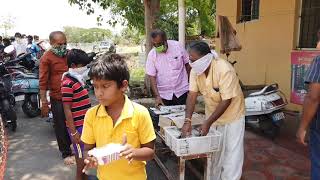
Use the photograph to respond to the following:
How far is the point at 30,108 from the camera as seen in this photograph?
775 cm

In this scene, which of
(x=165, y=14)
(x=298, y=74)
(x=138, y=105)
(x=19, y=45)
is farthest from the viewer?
(x=165, y=14)

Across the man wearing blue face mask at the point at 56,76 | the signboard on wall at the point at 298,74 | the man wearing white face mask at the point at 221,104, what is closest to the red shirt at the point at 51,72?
the man wearing blue face mask at the point at 56,76

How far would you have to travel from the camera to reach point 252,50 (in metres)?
8.02

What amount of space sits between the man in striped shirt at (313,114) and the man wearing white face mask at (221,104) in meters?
0.63

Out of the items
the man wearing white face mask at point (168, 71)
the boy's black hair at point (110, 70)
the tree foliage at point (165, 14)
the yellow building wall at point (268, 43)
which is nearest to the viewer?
the boy's black hair at point (110, 70)

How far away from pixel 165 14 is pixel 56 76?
15.3 m

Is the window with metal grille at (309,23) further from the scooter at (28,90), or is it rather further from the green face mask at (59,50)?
the scooter at (28,90)

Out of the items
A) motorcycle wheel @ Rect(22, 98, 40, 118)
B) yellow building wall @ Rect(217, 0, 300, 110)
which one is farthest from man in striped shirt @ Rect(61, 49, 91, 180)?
yellow building wall @ Rect(217, 0, 300, 110)

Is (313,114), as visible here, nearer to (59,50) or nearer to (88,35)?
(59,50)

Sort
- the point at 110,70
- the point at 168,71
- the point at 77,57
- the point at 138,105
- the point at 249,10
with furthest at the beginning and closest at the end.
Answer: the point at 249,10 → the point at 168,71 → the point at 77,57 → the point at 138,105 → the point at 110,70

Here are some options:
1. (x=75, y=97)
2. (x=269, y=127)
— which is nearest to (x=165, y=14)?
(x=269, y=127)

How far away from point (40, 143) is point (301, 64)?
487cm

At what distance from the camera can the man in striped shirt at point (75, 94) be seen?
3537 millimetres

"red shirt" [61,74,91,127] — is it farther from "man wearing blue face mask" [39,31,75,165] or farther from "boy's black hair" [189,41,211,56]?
"boy's black hair" [189,41,211,56]
